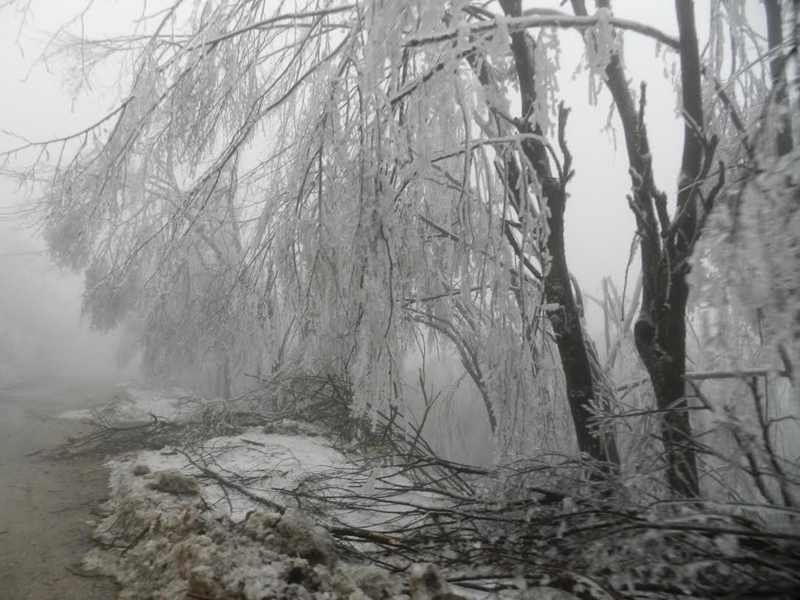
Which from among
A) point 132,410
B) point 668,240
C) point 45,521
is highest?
point 668,240

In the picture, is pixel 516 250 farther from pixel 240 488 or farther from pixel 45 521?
pixel 45 521

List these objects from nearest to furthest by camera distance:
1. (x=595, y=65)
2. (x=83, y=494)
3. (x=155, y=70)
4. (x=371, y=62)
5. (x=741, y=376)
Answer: (x=741, y=376), (x=371, y=62), (x=595, y=65), (x=155, y=70), (x=83, y=494)

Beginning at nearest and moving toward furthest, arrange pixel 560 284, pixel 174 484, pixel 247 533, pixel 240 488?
pixel 247 533, pixel 174 484, pixel 240 488, pixel 560 284

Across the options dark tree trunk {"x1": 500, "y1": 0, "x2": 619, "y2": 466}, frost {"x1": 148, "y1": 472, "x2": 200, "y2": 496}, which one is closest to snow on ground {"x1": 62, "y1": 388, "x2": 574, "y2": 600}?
frost {"x1": 148, "y1": 472, "x2": 200, "y2": 496}

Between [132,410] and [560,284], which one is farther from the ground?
[560,284]

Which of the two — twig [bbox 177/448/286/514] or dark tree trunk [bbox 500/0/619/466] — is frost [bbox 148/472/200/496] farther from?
dark tree trunk [bbox 500/0/619/466]

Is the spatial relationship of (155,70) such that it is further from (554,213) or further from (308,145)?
(554,213)

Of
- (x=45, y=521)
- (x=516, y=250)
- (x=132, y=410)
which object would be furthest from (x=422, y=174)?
(x=132, y=410)

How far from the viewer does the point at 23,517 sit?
304cm

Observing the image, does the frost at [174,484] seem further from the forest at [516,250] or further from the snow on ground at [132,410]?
the snow on ground at [132,410]

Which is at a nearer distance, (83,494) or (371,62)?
(371,62)

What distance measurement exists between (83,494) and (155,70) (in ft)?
10.0

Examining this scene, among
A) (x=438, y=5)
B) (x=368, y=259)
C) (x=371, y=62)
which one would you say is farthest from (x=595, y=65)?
(x=368, y=259)

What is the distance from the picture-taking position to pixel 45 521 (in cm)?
293
